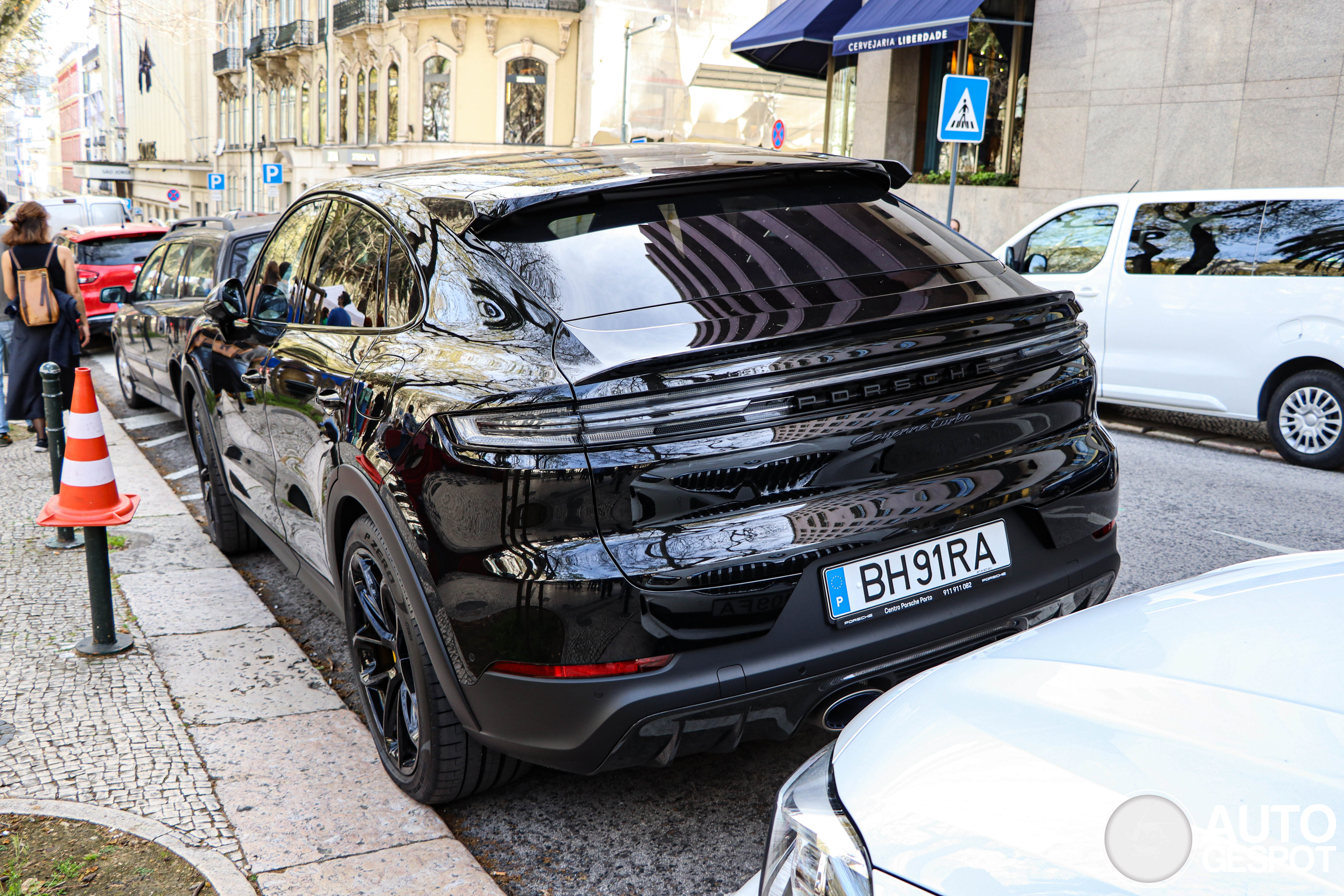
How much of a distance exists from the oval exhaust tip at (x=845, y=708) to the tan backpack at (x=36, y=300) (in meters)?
7.15

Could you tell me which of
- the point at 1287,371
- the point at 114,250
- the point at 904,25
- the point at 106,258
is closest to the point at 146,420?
the point at 106,258

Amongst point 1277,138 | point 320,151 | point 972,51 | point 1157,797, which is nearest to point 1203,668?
point 1157,797

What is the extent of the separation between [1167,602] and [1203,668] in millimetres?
402

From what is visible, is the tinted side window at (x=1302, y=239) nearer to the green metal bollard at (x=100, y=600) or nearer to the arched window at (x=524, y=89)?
the green metal bollard at (x=100, y=600)

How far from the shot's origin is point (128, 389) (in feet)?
34.9

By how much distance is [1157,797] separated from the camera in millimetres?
1209

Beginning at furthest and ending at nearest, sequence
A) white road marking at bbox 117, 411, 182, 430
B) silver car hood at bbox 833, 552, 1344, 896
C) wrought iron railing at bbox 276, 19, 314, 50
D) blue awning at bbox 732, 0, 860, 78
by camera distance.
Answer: wrought iron railing at bbox 276, 19, 314, 50
blue awning at bbox 732, 0, 860, 78
white road marking at bbox 117, 411, 182, 430
silver car hood at bbox 833, 552, 1344, 896

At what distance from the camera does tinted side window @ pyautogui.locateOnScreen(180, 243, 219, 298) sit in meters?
10.0

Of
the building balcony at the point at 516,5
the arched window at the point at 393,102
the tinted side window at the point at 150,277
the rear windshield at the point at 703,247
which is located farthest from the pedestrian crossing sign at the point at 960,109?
the arched window at the point at 393,102

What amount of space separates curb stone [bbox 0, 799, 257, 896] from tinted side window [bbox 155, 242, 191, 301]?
8.47 m

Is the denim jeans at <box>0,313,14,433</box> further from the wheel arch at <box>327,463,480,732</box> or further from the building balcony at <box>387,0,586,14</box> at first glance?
the building balcony at <box>387,0,586,14</box>

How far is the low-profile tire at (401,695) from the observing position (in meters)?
2.89

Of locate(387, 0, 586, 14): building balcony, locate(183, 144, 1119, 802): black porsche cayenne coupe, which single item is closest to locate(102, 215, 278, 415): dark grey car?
locate(183, 144, 1119, 802): black porsche cayenne coupe

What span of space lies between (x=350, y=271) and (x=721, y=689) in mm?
1934
